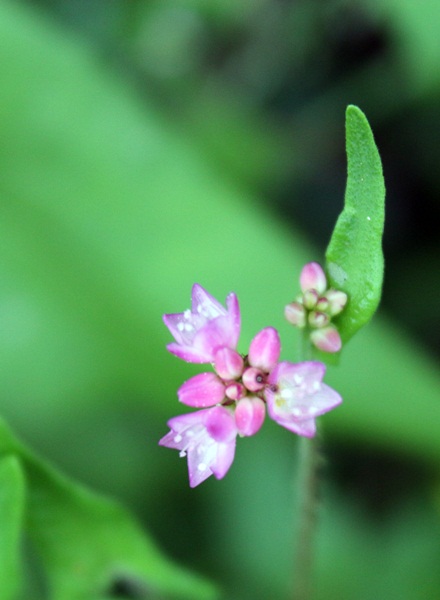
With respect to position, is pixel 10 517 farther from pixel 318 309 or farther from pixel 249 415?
pixel 318 309

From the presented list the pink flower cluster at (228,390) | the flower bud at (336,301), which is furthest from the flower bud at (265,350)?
the flower bud at (336,301)

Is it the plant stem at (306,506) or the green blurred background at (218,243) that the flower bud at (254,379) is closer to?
the plant stem at (306,506)

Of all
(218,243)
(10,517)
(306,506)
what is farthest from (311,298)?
(218,243)

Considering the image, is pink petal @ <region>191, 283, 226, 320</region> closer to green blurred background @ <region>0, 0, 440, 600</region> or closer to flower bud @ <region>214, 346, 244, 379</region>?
flower bud @ <region>214, 346, 244, 379</region>

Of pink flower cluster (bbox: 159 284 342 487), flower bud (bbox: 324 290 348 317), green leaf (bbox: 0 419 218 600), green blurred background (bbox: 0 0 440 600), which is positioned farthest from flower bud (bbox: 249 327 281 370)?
green blurred background (bbox: 0 0 440 600)

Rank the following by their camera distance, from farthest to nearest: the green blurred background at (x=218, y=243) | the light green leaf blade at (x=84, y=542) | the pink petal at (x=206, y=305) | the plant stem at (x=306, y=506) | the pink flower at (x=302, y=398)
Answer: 1. the green blurred background at (x=218, y=243)
2. the light green leaf blade at (x=84, y=542)
3. the plant stem at (x=306, y=506)
4. the pink petal at (x=206, y=305)
5. the pink flower at (x=302, y=398)

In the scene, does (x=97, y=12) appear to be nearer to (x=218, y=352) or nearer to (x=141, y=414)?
Answer: (x=141, y=414)

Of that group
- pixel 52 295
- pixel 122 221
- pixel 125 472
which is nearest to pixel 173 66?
pixel 122 221
